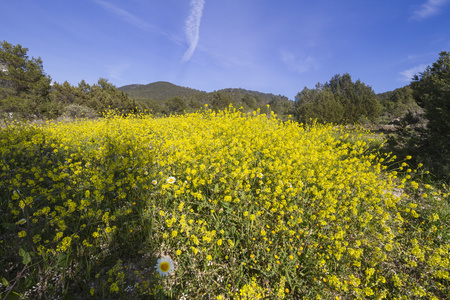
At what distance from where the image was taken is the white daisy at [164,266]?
1.67 metres

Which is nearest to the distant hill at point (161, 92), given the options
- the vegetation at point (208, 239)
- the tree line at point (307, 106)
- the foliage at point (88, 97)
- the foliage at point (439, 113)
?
the foliage at point (88, 97)

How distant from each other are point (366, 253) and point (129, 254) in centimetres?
271

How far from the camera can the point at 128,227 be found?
6.72 ft

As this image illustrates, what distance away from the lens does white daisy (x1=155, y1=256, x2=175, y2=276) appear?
5.48 ft

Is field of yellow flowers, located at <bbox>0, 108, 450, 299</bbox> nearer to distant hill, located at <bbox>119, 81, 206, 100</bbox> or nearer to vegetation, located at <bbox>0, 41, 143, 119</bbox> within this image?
vegetation, located at <bbox>0, 41, 143, 119</bbox>

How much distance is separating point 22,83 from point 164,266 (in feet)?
104

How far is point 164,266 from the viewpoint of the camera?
170 centimetres

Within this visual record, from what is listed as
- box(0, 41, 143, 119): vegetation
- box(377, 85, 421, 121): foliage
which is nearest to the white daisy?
box(377, 85, 421, 121): foliage

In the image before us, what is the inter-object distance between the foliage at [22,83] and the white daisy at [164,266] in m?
25.0

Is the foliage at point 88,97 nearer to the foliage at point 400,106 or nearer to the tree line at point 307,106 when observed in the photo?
the tree line at point 307,106


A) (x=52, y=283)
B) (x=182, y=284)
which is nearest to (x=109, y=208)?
(x=52, y=283)

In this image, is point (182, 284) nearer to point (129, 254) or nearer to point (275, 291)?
point (129, 254)

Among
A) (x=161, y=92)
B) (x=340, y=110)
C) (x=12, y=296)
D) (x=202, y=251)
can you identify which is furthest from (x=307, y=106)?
(x=161, y=92)

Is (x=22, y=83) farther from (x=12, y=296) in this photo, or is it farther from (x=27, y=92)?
(x=12, y=296)
